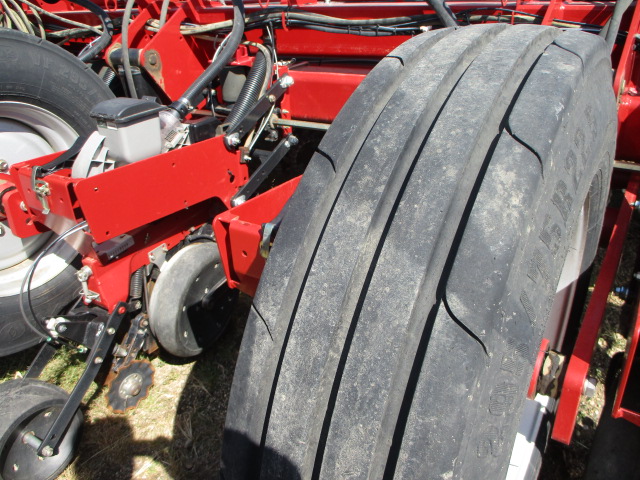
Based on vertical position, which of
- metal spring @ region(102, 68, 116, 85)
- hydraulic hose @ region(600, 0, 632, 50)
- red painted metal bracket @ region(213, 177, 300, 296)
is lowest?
red painted metal bracket @ region(213, 177, 300, 296)

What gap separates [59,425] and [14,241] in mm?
982

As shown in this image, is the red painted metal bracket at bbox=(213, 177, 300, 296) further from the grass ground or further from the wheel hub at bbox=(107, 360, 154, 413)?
the wheel hub at bbox=(107, 360, 154, 413)

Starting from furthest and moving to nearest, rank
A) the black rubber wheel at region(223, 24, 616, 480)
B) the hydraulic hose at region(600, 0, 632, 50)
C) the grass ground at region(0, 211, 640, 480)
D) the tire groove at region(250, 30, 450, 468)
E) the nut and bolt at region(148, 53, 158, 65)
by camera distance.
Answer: the nut and bolt at region(148, 53, 158, 65), the grass ground at region(0, 211, 640, 480), the hydraulic hose at region(600, 0, 632, 50), the tire groove at region(250, 30, 450, 468), the black rubber wheel at region(223, 24, 616, 480)

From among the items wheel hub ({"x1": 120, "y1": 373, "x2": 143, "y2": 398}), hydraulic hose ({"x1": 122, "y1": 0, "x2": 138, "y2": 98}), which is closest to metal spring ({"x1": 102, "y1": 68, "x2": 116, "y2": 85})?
hydraulic hose ({"x1": 122, "y1": 0, "x2": 138, "y2": 98})

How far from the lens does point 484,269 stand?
849 millimetres

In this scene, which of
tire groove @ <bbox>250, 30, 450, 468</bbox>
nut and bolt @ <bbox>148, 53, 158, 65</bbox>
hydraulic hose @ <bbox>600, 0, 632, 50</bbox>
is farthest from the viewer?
nut and bolt @ <bbox>148, 53, 158, 65</bbox>

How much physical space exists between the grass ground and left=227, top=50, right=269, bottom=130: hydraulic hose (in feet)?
3.46

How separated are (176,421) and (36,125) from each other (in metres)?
1.44

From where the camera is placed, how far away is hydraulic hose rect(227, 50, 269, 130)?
7.36 ft

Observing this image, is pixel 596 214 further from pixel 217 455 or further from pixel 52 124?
pixel 52 124

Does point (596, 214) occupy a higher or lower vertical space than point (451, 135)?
lower

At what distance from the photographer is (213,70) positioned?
7.26 ft

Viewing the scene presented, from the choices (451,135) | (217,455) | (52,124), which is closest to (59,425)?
(217,455)

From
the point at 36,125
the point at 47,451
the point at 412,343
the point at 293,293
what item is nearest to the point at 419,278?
the point at 412,343
